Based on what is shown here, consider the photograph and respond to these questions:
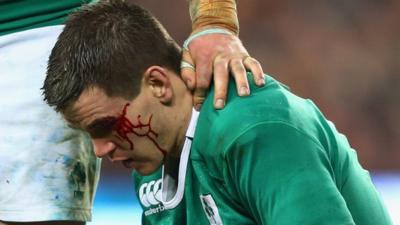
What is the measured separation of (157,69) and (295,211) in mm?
393

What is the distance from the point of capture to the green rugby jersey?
1.57 meters

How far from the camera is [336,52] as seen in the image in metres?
5.65

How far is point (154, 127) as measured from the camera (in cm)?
178

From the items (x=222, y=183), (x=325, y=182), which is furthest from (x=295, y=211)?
(x=222, y=183)

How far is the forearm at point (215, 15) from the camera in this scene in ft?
6.38

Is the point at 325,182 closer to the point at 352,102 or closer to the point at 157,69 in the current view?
the point at 157,69

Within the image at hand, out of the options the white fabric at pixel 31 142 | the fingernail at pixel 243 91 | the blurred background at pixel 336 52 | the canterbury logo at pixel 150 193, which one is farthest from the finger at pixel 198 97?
the blurred background at pixel 336 52

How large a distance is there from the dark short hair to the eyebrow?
0.17 ft

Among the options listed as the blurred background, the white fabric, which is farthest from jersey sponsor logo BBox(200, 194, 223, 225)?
the blurred background

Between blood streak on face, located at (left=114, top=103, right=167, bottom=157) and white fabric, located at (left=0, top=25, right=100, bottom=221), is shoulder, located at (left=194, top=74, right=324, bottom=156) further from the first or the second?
white fabric, located at (left=0, top=25, right=100, bottom=221)

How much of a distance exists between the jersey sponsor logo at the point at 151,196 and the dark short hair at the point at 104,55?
10.5 inches

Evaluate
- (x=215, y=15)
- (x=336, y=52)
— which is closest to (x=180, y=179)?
(x=215, y=15)

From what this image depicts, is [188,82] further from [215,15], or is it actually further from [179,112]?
[215,15]

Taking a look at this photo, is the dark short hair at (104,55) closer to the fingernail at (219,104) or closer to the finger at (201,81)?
the finger at (201,81)
